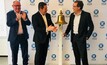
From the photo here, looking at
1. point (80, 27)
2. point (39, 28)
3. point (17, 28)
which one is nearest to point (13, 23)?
point (17, 28)

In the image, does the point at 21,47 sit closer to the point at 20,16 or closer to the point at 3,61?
the point at 20,16

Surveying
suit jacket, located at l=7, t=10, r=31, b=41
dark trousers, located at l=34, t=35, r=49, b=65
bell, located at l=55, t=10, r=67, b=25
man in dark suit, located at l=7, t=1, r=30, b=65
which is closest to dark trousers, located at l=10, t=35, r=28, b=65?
man in dark suit, located at l=7, t=1, r=30, b=65

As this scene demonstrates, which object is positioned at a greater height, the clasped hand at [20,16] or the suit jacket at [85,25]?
the clasped hand at [20,16]

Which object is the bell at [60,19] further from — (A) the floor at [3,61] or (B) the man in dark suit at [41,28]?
(A) the floor at [3,61]

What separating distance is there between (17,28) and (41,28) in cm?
50

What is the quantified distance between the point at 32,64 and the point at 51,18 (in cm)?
115

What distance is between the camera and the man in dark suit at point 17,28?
4.24 meters

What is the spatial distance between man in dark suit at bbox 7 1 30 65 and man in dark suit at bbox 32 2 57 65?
30 cm

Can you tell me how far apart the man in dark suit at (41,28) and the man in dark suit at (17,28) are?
299 millimetres

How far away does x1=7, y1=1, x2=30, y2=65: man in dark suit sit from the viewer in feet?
13.9

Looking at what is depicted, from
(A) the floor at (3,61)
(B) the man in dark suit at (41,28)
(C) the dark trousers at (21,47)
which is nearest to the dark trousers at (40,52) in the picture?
(B) the man in dark suit at (41,28)

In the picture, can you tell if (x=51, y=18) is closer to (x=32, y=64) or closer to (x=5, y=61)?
(x=32, y=64)

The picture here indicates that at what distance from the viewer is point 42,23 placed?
13.7ft

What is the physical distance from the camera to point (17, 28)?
4293 millimetres
